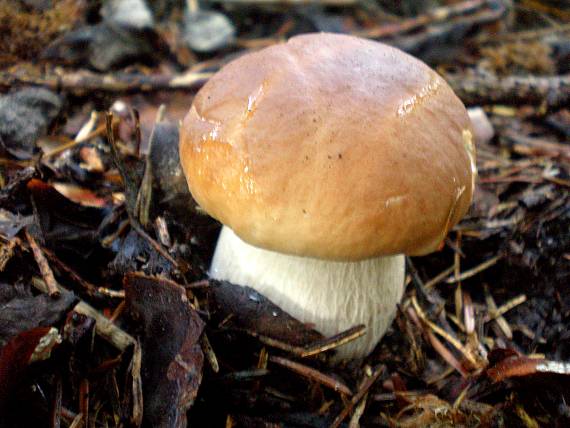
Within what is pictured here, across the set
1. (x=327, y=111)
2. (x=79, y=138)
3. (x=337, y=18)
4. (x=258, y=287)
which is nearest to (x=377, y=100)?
(x=327, y=111)

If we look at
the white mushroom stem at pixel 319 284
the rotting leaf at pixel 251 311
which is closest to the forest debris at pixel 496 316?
the white mushroom stem at pixel 319 284

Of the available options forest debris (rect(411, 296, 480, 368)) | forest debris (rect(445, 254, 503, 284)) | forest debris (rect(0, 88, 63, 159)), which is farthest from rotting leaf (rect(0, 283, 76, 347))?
forest debris (rect(445, 254, 503, 284))

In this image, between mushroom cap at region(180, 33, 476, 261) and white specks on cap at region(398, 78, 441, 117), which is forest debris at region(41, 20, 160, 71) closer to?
mushroom cap at region(180, 33, 476, 261)

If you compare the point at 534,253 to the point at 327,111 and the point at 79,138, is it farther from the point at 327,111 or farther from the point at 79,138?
the point at 79,138

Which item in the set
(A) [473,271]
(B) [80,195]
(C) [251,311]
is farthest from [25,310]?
(A) [473,271]

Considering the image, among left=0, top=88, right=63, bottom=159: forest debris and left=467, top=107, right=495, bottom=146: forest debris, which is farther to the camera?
left=467, top=107, right=495, bottom=146: forest debris

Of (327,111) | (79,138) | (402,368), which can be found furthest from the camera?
(79,138)

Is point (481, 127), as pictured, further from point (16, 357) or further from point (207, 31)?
point (16, 357)
